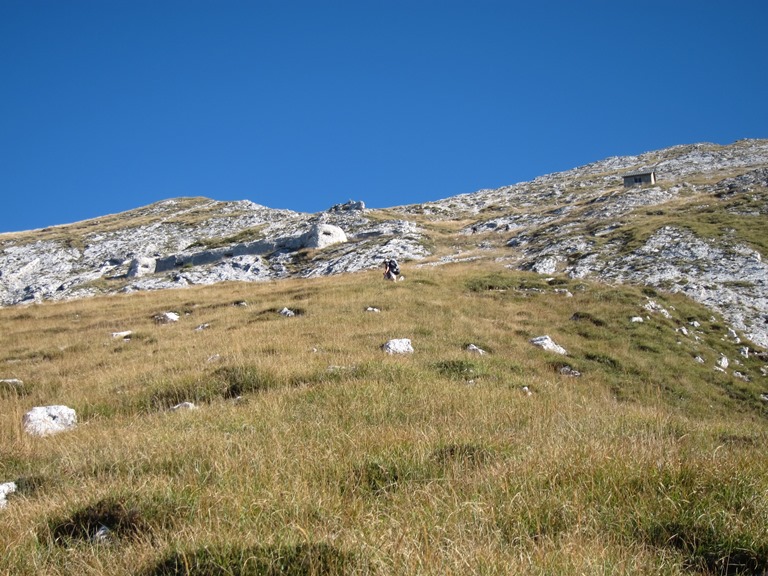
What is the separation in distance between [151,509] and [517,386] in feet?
26.3

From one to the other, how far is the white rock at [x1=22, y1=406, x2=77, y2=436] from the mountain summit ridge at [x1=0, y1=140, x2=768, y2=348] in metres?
23.6

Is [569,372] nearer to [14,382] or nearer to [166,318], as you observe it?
[14,382]

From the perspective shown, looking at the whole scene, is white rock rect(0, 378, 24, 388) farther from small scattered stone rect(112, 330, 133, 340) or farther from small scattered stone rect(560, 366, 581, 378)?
small scattered stone rect(560, 366, 581, 378)

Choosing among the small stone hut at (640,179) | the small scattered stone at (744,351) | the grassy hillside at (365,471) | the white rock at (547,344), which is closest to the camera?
the grassy hillside at (365,471)

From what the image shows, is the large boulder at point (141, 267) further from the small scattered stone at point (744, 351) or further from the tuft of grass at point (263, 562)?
the tuft of grass at point (263, 562)

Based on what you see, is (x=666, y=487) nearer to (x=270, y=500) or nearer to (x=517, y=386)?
(x=270, y=500)

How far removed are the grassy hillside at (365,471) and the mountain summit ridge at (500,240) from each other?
18378mm

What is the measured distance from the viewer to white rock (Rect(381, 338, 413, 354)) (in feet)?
46.6

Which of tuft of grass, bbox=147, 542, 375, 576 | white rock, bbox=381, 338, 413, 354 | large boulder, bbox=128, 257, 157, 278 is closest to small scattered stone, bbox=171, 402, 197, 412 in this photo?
tuft of grass, bbox=147, 542, 375, 576

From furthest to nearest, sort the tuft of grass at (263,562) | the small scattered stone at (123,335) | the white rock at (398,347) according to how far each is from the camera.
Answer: the small scattered stone at (123,335), the white rock at (398,347), the tuft of grass at (263,562)

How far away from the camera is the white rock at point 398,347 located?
14.2m

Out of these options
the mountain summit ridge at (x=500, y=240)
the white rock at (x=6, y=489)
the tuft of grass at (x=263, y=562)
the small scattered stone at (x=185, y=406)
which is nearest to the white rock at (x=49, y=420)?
the small scattered stone at (x=185, y=406)

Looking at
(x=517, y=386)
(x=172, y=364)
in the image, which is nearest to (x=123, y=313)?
(x=172, y=364)

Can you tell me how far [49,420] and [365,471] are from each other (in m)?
6.17
